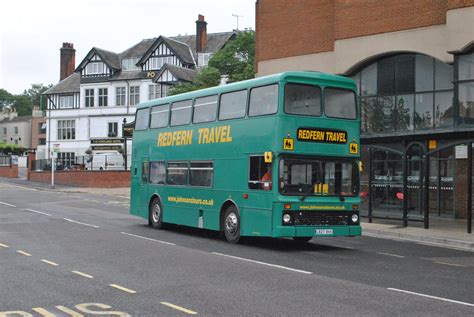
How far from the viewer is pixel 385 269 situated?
39.7 ft

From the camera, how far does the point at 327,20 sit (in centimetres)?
3000

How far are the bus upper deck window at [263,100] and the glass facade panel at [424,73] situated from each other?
12.1m

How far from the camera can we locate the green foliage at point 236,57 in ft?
178

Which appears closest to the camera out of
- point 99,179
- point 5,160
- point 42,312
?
point 42,312

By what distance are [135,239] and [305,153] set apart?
17.0ft

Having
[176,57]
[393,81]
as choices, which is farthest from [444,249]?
[176,57]

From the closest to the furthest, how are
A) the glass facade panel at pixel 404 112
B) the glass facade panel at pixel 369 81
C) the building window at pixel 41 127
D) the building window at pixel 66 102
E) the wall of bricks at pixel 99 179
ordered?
the glass facade panel at pixel 404 112
the glass facade panel at pixel 369 81
the wall of bricks at pixel 99 179
the building window at pixel 66 102
the building window at pixel 41 127

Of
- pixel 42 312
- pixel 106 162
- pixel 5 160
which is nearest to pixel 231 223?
pixel 42 312

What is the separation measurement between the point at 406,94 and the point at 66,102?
53643 millimetres

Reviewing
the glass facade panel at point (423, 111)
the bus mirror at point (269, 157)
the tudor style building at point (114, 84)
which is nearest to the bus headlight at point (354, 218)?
the bus mirror at point (269, 157)

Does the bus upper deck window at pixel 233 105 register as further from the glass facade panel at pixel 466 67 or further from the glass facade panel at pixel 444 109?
the glass facade panel at pixel 444 109

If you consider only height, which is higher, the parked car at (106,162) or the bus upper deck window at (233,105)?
the bus upper deck window at (233,105)

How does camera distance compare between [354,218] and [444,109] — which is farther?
[444,109]

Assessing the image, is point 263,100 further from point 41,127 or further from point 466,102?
point 41,127
